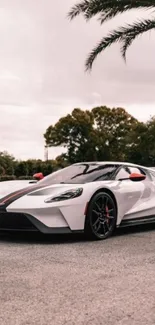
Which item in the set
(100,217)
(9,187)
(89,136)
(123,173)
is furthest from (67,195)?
(89,136)

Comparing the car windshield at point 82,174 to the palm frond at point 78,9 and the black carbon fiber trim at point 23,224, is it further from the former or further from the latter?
the palm frond at point 78,9

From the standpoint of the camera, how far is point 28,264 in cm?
477

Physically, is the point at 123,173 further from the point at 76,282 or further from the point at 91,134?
the point at 91,134

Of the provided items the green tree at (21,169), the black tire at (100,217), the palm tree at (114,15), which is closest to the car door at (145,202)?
the black tire at (100,217)

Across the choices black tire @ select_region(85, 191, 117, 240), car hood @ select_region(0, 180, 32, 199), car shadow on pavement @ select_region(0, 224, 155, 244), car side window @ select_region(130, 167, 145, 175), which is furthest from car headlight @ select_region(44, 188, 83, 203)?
car side window @ select_region(130, 167, 145, 175)

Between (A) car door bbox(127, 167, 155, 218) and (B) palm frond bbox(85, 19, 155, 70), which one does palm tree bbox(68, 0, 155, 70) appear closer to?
(B) palm frond bbox(85, 19, 155, 70)

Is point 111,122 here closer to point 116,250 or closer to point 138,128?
point 138,128

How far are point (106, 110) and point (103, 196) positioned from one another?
2419 inches

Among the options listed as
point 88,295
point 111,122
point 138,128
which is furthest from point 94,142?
point 88,295

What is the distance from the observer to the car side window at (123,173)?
7.12 meters

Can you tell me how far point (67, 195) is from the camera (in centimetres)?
625

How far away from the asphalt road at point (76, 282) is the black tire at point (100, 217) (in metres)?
0.18

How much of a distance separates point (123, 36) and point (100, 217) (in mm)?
9760

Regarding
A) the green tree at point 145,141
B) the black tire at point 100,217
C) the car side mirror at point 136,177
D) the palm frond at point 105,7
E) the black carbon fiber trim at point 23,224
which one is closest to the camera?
the black carbon fiber trim at point 23,224
